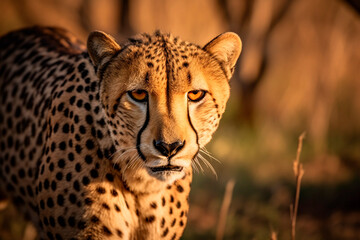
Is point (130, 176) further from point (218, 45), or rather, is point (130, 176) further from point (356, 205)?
point (356, 205)

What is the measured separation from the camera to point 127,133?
1999mm

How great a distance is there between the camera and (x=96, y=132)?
7.09 ft

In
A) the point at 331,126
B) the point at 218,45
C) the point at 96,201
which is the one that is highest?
the point at 331,126

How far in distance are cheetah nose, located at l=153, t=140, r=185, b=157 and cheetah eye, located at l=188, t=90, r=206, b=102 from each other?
23 centimetres

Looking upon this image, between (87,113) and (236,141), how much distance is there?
3.67m

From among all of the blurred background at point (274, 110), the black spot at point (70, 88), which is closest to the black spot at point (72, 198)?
the black spot at point (70, 88)

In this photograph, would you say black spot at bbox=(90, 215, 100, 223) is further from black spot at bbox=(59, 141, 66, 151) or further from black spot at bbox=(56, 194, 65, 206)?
black spot at bbox=(59, 141, 66, 151)

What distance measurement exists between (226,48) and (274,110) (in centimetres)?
474

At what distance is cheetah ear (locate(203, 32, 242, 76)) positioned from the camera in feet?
7.09

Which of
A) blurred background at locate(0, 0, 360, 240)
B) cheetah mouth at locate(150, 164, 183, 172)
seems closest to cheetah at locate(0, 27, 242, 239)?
cheetah mouth at locate(150, 164, 183, 172)

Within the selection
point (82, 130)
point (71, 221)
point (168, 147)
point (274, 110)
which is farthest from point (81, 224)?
point (274, 110)

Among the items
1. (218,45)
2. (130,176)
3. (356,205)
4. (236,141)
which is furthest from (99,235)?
(236,141)

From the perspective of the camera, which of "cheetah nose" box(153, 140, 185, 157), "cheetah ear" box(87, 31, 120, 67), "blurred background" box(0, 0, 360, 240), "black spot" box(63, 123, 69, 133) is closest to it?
"cheetah nose" box(153, 140, 185, 157)

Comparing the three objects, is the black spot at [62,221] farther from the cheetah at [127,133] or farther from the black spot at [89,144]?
the black spot at [89,144]
